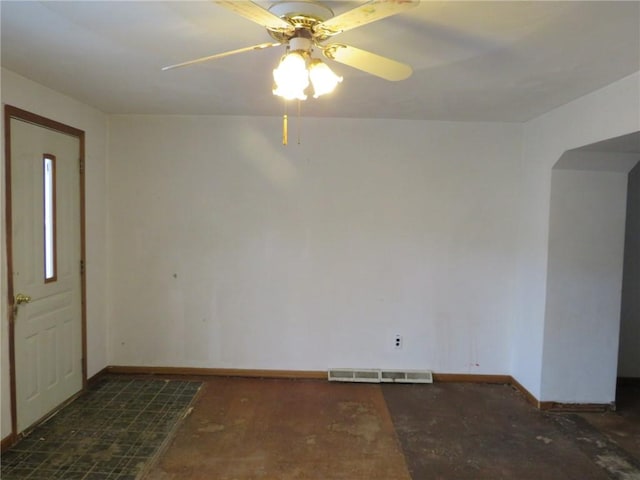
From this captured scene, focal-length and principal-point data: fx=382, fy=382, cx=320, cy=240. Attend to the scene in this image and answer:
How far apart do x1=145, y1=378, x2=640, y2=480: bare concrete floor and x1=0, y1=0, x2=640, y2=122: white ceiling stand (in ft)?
7.79

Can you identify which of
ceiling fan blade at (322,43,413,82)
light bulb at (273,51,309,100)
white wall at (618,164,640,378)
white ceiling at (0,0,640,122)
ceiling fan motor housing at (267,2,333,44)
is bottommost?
white wall at (618,164,640,378)

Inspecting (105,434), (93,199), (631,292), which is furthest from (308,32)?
(631,292)

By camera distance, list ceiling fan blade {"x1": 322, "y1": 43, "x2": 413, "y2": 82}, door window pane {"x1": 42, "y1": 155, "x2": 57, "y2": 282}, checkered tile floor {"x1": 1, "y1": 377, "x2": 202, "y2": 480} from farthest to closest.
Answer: door window pane {"x1": 42, "y1": 155, "x2": 57, "y2": 282} → checkered tile floor {"x1": 1, "y1": 377, "x2": 202, "y2": 480} → ceiling fan blade {"x1": 322, "y1": 43, "x2": 413, "y2": 82}

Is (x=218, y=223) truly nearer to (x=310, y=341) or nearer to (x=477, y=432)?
(x=310, y=341)

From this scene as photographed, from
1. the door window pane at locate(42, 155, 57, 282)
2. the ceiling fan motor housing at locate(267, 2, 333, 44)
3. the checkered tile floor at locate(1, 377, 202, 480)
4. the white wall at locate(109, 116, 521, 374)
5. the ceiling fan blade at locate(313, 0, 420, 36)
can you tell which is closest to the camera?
the ceiling fan blade at locate(313, 0, 420, 36)

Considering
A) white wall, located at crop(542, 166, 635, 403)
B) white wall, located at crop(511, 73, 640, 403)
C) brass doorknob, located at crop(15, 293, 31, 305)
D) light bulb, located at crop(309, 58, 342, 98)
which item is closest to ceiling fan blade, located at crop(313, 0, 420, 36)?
light bulb, located at crop(309, 58, 342, 98)

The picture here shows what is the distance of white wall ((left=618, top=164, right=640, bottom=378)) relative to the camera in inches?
137

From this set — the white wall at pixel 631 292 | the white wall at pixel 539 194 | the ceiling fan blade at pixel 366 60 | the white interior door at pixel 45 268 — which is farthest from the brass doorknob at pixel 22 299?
the white wall at pixel 631 292

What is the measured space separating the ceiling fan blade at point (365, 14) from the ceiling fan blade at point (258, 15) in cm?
12

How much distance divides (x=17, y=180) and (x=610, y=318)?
4434 mm

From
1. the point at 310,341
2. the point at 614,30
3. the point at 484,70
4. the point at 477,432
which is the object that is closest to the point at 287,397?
the point at 310,341

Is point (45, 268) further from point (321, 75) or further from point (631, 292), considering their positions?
point (631, 292)

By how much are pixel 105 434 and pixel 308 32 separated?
9.22 feet

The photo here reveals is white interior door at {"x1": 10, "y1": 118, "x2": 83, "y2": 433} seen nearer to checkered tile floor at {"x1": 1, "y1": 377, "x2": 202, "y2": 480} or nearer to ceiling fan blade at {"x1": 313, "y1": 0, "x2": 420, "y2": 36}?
checkered tile floor at {"x1": 1, "y1": 377, "x2": 202, "y2": 480}
